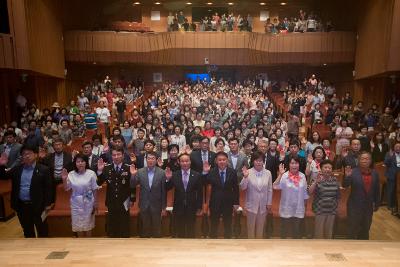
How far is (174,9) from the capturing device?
1434cm

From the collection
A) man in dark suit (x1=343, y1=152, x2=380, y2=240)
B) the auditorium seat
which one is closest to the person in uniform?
the auditorium seat

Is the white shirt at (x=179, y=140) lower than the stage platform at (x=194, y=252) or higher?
higher

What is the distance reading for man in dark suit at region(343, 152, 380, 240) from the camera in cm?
337

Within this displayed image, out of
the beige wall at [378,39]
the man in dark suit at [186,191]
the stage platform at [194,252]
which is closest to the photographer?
the stage platform at [194,252]

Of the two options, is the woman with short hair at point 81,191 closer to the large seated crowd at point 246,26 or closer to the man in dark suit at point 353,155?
the man in dark suit at point 353,155

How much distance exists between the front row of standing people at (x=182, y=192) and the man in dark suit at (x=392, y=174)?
1450mm

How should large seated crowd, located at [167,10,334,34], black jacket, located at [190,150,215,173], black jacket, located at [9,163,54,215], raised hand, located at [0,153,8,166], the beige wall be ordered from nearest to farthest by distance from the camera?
black jacket, located at [9,163,54,215] < black jacket, located at [190,150,215,173] < raised hand, located at [0,153,8,166] < the beige wall < large seated crowd, located at [167,10,334,34]

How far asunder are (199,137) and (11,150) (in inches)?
111

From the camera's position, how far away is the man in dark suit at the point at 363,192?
337 centimetres

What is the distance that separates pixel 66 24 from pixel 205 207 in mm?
10441

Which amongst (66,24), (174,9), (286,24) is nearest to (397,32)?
(286,24)

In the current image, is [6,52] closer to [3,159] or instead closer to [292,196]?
Answer: [3,159]

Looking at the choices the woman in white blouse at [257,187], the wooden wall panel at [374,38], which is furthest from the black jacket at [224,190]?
the wooden wall panel at [374,38]

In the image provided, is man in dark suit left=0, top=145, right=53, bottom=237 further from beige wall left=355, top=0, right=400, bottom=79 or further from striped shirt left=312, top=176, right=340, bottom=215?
beige wall left=355, top=0, right=400, bottom=79
